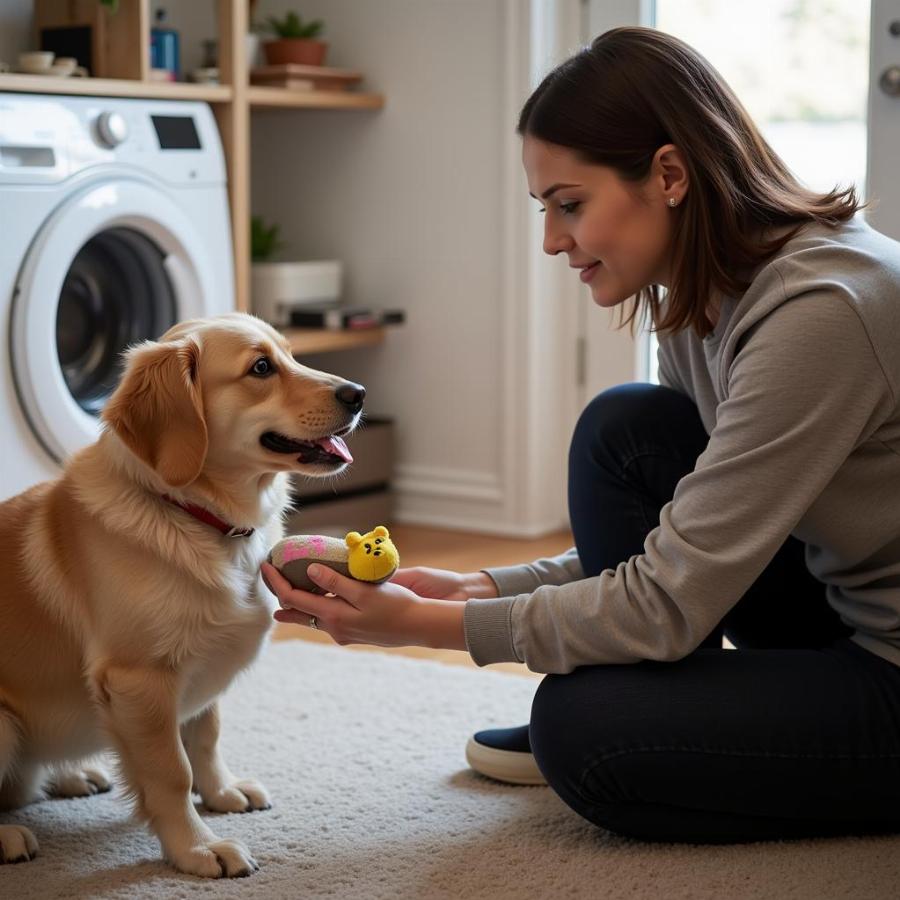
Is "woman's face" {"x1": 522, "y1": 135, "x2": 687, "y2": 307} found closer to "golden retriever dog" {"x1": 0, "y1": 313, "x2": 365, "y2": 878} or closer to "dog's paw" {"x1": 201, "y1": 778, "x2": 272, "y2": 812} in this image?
"golden retriever dog" {"x1": 0, "y1": 313, "x2": 365, "y2": 878}

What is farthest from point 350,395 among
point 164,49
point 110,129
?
point 164,49

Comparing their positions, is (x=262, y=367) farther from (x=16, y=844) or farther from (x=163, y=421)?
(x=16, y=844)

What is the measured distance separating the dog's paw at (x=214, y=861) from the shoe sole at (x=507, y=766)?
0.39 meters

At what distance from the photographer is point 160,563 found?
1.54 meters

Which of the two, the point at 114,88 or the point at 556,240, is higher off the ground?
the point at 114,88

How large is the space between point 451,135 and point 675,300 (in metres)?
1.94

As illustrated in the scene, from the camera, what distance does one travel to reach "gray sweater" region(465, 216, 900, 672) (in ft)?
4.46

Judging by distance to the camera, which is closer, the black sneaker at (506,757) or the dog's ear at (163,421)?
the dog's ear at (163,421)

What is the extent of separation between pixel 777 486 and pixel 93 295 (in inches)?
69.9

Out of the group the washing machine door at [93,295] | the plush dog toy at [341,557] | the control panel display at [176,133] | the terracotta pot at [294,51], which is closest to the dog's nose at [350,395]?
the plush dog toy at [341,557]

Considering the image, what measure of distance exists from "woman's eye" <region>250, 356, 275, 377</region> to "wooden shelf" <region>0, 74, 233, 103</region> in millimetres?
1203

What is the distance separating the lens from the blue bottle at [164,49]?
3.04 metres

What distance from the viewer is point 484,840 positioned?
1.61 m

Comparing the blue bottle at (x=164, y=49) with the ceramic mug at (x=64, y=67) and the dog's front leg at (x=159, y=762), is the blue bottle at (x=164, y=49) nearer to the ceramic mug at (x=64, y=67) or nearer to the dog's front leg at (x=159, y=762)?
the ceramic mug at (x=64, y=67)
